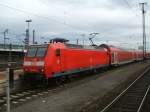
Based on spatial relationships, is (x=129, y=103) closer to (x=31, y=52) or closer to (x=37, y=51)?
(x=37, y=51)

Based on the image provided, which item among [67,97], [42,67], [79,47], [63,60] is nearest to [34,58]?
[42,67]

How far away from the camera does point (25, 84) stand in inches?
864

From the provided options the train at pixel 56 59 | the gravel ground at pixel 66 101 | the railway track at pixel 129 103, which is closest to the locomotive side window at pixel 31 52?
the train at pixel 56 59

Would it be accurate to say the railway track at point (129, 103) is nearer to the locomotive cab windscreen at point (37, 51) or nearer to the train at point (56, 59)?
the train at point (56, 59)

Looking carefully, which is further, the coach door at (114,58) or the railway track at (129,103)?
the coach door at (114,58)

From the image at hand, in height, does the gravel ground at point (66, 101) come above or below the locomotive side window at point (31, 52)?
below

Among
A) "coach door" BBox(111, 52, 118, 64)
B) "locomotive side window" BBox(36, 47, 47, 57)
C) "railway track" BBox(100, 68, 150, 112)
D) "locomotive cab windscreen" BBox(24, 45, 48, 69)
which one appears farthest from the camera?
"coach door" BBox(111, 52, 118, 64)

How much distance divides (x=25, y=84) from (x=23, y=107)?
287 inches

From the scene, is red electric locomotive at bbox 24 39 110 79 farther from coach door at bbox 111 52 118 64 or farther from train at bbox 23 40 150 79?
coach door at bbox 111 52 118 64

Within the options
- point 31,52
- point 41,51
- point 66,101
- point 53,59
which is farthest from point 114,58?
point 66,101

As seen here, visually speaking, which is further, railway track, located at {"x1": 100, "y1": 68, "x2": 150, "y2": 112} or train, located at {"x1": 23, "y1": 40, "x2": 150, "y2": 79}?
train, located at {"x1": 23, "y1": 40, "x2": 150, "y2": 79}

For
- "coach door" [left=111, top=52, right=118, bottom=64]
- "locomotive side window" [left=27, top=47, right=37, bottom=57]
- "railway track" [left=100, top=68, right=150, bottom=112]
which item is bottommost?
"railway track" [left=100, top=68, right=150, bottom=112]

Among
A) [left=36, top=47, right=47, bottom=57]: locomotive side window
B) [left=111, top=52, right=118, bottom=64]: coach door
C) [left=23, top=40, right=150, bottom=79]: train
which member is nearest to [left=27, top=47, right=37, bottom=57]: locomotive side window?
[left=23, top=40, right=150, bottom=79]: train

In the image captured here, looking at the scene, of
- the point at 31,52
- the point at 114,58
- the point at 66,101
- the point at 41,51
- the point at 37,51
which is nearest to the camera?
the point at 66,101
